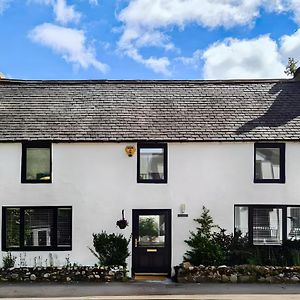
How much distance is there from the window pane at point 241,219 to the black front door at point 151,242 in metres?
2.42

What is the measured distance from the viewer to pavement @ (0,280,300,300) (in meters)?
13.4

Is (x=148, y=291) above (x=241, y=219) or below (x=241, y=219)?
below

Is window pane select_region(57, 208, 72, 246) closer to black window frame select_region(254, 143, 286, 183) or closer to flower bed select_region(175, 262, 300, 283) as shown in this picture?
flower bed select_region(175, 262, 300, 283)

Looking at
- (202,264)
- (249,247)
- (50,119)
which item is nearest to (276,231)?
(249,247)

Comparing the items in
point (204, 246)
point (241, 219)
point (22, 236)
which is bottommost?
point (204, 246)

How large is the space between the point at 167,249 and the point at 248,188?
11.9 feet

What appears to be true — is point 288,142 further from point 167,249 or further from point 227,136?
point 167,249

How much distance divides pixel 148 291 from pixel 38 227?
15.5 feet

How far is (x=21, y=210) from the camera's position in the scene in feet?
53.3

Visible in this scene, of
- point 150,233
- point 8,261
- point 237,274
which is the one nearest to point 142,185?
point 150,233

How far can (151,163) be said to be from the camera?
1672 cm

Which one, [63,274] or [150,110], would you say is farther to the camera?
[150,110]

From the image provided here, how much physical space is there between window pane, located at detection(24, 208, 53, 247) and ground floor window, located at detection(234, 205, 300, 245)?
6666 millimetres

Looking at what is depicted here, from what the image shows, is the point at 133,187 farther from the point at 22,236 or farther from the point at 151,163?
the point at 22,236
